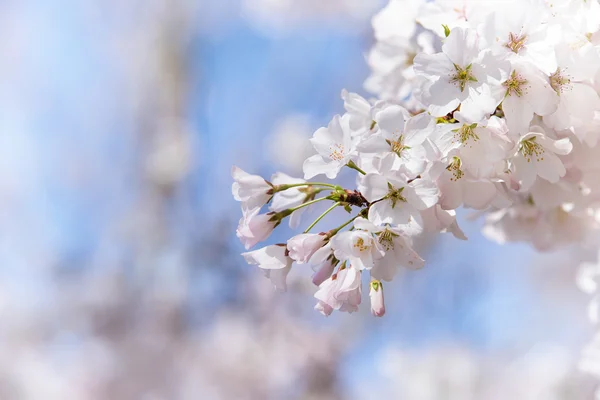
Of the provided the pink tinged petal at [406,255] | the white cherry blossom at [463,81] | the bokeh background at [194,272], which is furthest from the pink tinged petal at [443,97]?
the bokeh background at [194,272]

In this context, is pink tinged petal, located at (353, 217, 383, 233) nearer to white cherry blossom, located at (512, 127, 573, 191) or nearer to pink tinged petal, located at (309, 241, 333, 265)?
pink tinged petal, located at (309, 241, 333, 265)

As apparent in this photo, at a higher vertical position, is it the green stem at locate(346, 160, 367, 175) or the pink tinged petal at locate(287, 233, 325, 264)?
the green stem at locate(346, 160, 367, 175)

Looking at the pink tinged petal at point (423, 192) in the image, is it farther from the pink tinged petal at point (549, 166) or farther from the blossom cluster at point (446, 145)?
the pink tinged petal at point (549, 166)

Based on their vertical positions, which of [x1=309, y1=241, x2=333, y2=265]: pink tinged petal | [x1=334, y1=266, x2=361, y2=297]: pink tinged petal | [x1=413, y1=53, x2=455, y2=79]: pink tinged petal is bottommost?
[x1=334, y1=266, x2=361, y2=297]: pink tinged petal

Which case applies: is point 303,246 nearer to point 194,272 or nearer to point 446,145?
point 446,145

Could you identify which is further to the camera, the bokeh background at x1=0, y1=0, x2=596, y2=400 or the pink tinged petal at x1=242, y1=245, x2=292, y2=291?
the bokeh background at x1=0, y1=0, x2=596, y2=400

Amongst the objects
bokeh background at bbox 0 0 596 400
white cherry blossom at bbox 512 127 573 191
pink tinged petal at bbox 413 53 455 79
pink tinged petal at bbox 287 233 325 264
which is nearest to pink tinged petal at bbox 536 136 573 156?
white cherry blossom at bbox 512 127 573 191

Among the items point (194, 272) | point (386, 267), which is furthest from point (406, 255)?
point (194, 272)

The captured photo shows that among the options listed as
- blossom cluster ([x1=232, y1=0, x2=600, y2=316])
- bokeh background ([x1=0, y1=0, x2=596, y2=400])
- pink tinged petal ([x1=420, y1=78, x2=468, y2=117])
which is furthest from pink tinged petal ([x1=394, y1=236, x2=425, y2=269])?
bokeh background ([x1=0, y1=0, x2=596, y2=400])

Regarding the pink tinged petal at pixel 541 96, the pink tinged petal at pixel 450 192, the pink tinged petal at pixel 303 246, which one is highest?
the pink tinged petal at pixel 541 96
